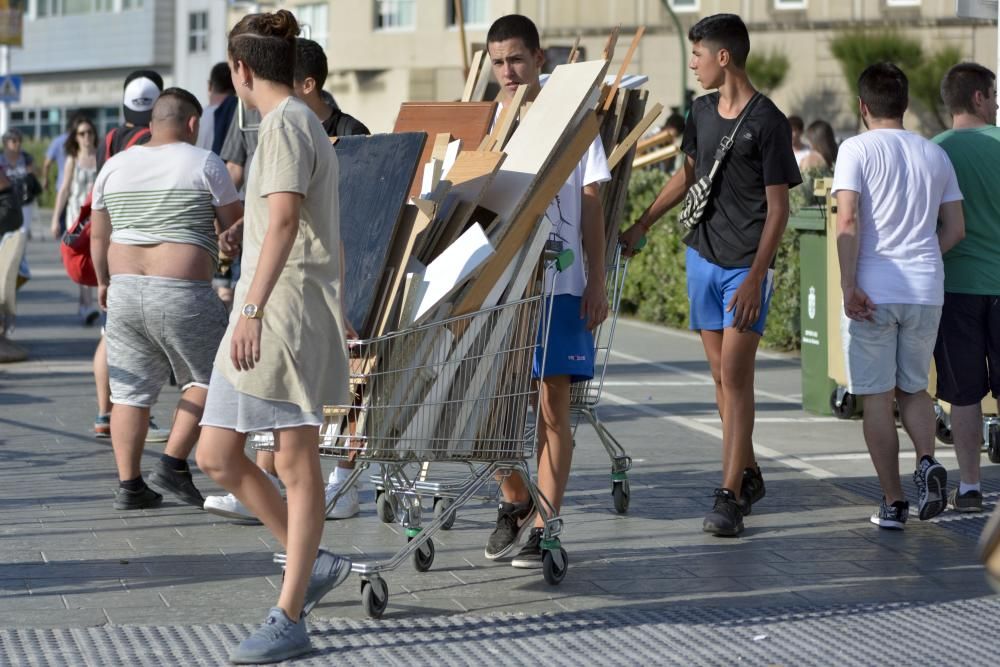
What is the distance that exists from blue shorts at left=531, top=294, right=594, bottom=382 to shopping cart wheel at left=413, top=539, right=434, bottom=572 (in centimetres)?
80

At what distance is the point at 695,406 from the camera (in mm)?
11047

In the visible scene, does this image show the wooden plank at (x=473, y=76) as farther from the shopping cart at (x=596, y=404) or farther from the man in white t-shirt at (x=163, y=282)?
the man in white t-shirt at (x=163, y=282)

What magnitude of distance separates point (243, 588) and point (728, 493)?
2.18 m

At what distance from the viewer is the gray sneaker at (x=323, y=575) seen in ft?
17.3

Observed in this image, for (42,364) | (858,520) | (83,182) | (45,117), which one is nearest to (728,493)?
(858,520)

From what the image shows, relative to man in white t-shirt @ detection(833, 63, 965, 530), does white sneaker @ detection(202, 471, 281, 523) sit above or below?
below

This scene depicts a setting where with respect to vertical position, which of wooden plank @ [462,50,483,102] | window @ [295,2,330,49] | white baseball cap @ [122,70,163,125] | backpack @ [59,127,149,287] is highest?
window @ [295,2,330,49]

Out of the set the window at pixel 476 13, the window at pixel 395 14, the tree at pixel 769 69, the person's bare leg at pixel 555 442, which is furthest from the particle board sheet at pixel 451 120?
the window at pixel 395 14

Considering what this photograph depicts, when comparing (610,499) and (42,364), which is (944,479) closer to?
(610,499)

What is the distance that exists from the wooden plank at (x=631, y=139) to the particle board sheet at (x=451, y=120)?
2.34ft

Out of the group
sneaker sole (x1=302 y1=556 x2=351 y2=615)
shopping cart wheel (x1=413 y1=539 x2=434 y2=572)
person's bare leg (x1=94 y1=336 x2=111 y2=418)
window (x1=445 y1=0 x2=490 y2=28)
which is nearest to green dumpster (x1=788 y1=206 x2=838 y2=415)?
person's bare leg (x1=94 y1=336 x2=111 y2=418)

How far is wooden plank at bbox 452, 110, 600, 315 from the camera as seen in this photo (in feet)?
18.4

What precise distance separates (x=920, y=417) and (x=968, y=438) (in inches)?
15.7

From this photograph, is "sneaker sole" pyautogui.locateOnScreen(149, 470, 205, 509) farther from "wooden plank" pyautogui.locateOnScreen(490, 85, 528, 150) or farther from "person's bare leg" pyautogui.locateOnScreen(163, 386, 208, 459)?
"wooden plank" pyautogui.locateOnScreen(490, 85, 528, 150)
